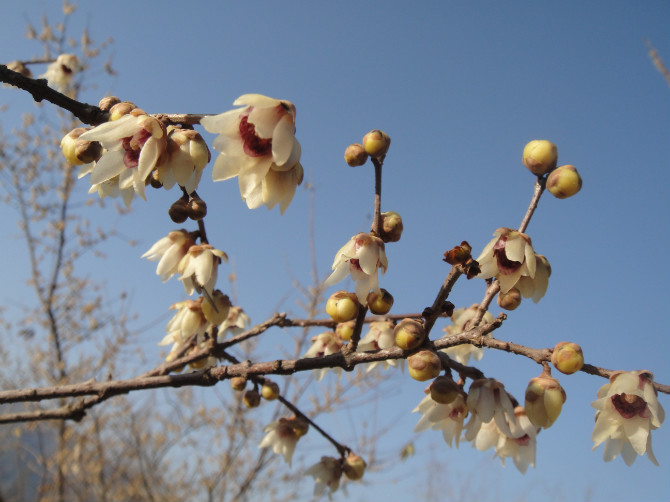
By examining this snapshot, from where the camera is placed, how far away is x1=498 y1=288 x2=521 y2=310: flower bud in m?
1.11

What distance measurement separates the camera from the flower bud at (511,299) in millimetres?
1114

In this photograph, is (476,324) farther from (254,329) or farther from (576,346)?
(254,329)

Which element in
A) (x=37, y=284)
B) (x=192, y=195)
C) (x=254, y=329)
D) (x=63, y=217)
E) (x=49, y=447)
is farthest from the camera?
(x=49, y=447)

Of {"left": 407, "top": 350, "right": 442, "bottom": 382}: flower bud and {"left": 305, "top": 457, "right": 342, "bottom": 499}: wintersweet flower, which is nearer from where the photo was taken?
{"left": 407, "top": 350, "right": 442, "bottom": 382}: flower bud

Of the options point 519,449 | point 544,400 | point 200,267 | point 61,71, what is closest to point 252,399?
point 200,267

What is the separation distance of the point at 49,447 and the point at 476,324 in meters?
8.94

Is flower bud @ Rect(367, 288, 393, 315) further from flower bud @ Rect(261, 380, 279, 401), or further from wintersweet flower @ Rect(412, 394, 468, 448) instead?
flower bud @ Rect(261, 380, 279, 401)

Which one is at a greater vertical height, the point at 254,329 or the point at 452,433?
the point at 254,329

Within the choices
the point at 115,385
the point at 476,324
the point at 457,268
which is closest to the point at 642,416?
the point at 476,324

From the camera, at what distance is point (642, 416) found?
1060 mm

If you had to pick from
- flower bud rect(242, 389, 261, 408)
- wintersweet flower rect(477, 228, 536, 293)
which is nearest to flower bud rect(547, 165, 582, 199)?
wintersweet flower rect(477, 228, 536, 293)

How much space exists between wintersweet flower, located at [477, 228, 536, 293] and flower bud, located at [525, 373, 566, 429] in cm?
23

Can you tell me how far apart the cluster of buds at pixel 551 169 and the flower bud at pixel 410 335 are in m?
0.48

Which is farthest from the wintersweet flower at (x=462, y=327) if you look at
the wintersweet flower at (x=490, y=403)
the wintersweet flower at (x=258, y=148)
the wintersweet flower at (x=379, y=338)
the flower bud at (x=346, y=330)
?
the wintersweet flower at (x=258, y=148)
